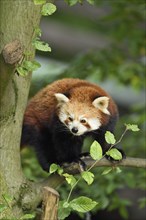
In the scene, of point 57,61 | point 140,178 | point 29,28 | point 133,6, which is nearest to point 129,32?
point 133,6

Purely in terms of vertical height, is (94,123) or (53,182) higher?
(94,123)

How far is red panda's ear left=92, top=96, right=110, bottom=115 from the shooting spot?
11.3 feet

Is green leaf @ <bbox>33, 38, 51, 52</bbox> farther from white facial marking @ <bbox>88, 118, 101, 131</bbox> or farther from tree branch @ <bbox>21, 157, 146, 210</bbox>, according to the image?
white facial marking @ <bbox>88, 118, 101, 131</bbox>

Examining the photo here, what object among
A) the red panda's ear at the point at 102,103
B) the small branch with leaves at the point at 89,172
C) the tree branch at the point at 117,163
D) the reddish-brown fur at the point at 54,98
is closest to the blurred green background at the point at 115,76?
the reddish-brown fur at the point at 54,98

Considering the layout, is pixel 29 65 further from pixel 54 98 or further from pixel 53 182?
pixel 54 98

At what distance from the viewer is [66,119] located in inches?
139

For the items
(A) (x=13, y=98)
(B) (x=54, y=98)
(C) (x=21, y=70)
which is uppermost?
(C) (x=21, y=70)

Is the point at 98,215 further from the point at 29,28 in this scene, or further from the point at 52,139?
the point at 29,28

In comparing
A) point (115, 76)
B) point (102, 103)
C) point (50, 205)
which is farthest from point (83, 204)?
point (115, 76)

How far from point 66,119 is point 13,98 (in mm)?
687

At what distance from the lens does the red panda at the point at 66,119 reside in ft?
11.5

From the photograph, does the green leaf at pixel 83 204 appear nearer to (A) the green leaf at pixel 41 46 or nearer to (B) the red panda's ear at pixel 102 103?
(A) the green leaf at pixel 41 46

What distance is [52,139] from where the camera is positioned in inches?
143

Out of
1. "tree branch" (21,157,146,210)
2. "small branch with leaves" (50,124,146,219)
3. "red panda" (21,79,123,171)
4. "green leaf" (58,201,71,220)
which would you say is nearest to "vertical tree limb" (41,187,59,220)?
"small branch with leaves" (50,124,146,219)
